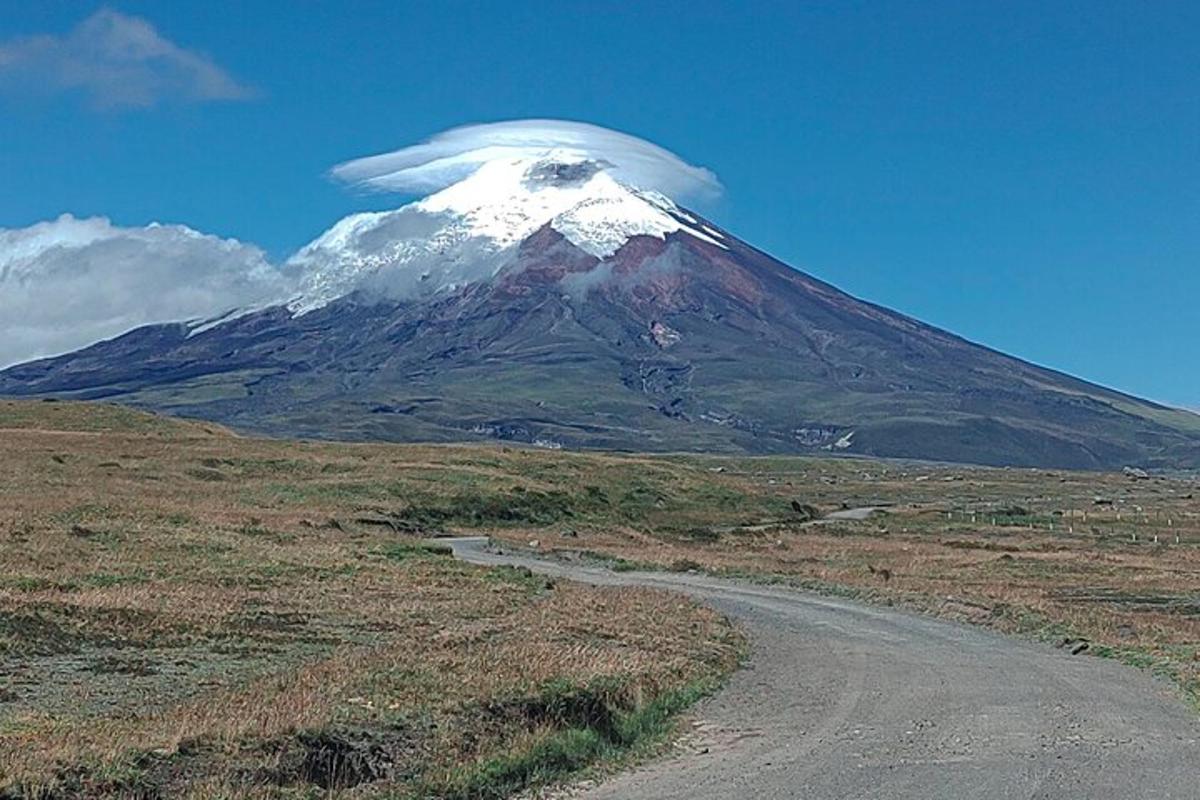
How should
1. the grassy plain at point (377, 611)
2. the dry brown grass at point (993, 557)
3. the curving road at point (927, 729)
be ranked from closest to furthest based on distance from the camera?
the grassy plain at point (377, 611), the curving road at point (927, 729), the dry brown grass at point (993, 557)

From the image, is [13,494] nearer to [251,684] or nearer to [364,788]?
[251,684]

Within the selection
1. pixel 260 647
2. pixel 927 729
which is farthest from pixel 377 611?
pixel 927 729

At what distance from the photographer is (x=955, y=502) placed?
410 feet

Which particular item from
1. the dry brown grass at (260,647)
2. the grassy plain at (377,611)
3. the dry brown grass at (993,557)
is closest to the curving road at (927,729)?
the grassy plain at (377,611)

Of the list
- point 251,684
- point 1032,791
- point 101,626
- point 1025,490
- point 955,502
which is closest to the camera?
point 1032,791

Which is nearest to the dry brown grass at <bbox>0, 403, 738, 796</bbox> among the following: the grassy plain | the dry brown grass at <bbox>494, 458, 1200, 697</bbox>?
the grassy plain

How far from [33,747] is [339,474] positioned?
65455 millimetres

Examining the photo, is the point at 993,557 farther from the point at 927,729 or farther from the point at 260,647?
the point at 927,729

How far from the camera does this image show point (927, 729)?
56.5ft

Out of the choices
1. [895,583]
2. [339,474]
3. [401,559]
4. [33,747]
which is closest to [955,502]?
[339,474]

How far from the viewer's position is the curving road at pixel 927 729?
13.9m

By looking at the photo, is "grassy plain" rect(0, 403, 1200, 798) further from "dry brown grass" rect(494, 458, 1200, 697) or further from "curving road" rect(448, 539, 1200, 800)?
"curving road" rect(448, 539, 1200, 800)

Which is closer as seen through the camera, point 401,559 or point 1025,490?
point 401,559

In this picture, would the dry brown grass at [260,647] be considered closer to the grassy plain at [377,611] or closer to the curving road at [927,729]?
the grassy plain at [377,611]
